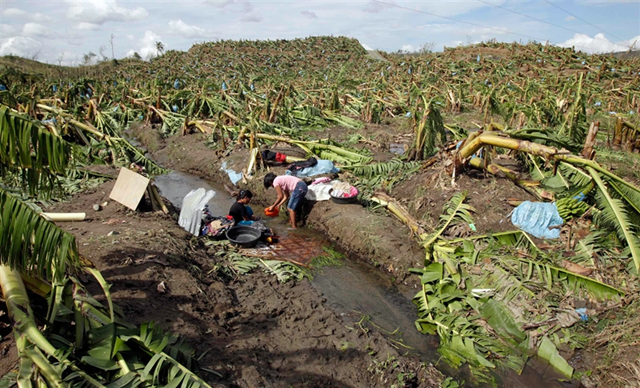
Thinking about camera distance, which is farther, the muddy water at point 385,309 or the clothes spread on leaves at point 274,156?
the clothes spread on leaves at point 274,156

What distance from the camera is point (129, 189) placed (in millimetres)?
6684

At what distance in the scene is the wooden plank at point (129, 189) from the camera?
Answer: 658cm

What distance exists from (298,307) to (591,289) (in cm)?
357

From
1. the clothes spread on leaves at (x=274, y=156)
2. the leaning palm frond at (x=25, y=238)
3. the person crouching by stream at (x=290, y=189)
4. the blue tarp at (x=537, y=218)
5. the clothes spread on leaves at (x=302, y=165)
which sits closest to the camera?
the leaning palm frond at (x=25, y=238)

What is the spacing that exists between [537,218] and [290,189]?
173 inches

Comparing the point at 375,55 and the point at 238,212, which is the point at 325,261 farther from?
the point at 375,55

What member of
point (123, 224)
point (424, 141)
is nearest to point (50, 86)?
point (123, 224)

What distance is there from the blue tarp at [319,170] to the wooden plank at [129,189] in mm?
3178

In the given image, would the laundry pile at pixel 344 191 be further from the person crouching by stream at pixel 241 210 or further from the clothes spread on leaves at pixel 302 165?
the person crouching by stream at pixel 241 210

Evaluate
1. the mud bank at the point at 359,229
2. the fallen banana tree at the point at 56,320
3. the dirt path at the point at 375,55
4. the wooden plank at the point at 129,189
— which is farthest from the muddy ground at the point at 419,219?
the dirt path at the point at 375,55

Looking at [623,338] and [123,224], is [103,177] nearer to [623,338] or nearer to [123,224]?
[123,224]

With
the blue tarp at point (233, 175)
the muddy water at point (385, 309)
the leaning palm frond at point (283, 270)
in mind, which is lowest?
the muddy water at point (385, 309)

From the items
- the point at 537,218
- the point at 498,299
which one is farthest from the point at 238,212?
the point at 537,218

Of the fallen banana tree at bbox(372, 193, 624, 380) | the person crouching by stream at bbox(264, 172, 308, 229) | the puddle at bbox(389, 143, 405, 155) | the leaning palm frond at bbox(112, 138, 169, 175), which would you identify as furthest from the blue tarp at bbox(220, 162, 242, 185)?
the fallen banana tree at bbox(372, 193, 624, 380)
